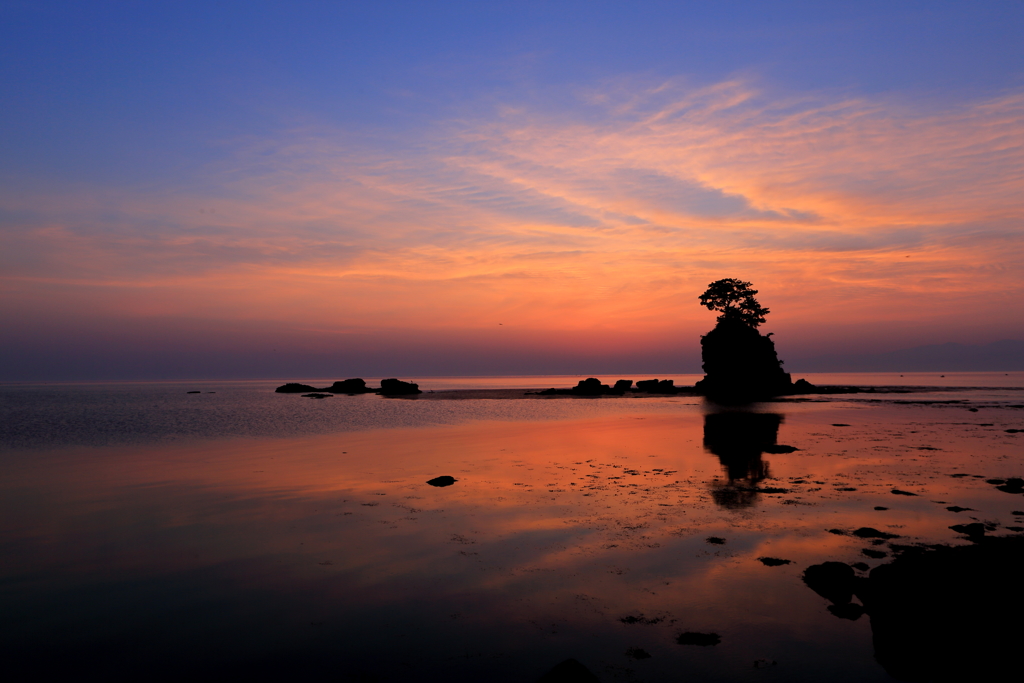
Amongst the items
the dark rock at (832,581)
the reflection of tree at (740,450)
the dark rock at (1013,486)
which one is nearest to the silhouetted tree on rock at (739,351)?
the reflection of tree at (740,450)

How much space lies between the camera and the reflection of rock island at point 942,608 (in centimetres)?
822

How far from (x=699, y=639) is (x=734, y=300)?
4161 inches

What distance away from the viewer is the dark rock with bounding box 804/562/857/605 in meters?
10.6

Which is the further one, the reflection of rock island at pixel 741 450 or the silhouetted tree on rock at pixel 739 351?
the silhouetted tree on rock at pixel 739 351

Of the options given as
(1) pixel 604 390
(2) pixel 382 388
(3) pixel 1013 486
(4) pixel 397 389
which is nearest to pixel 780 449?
(3) pixel 1013 486

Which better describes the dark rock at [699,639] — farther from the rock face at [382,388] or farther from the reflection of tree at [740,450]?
the rock face at [382,388]

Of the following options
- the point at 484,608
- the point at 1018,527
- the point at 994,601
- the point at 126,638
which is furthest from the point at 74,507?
the point at 1018,527

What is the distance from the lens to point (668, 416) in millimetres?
58188

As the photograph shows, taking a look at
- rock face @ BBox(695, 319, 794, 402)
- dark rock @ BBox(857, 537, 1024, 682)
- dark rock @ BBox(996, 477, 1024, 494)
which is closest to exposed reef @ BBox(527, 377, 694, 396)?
rock face @ BBox(695, 319, 794, 402)

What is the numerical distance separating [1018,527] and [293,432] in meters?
42.8

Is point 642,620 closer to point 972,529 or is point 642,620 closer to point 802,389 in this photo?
point 972,529

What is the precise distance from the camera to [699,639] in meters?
9.23

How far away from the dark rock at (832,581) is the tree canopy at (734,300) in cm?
9912

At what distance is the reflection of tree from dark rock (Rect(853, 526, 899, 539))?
3565 millimetres
